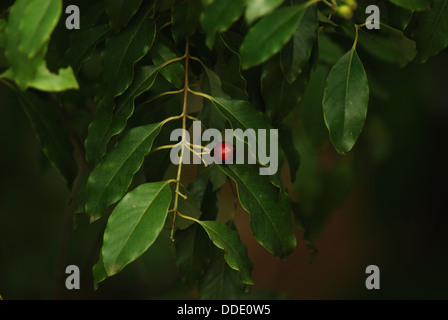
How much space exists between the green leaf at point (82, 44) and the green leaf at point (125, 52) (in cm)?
4

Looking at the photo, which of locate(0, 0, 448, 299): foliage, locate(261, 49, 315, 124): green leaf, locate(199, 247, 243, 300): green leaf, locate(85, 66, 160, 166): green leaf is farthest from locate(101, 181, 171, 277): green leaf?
locate(199, 247, 243, 300): green leaf

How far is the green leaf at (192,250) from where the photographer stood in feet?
3.04

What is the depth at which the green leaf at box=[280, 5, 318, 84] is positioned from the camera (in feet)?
2.45

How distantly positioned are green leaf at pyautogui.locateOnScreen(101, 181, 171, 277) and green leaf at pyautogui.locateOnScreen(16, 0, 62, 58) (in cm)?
24

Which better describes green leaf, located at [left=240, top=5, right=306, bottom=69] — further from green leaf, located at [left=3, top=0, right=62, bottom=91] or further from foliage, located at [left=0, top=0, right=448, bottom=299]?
green leaf, located at [left=3, top=0, right=62, bottom=91]

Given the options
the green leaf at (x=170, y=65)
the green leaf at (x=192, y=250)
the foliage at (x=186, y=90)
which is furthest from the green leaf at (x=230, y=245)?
the green leaf at (x=170, y=65)

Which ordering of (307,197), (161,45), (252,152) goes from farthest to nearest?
1. (307,197)
2. (161,45)
3. (252,152)

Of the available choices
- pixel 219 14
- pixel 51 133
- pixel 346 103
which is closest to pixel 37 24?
pixel 219 14

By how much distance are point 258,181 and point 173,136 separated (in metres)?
0.17
